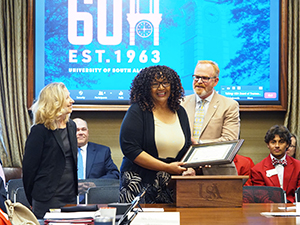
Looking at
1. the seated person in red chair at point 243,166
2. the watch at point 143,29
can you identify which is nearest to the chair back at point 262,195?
the seated person in red chair at point 243,166

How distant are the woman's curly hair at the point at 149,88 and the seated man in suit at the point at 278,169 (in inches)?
75.4

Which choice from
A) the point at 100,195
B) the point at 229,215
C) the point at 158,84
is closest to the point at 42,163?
the point at 100,195

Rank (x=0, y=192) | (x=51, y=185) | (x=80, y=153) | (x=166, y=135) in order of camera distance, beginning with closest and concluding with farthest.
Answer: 1. (x=0, y=192)
2. (x=166, y=135)
3. (x=51, y=185)
4. (x=80, y=153)

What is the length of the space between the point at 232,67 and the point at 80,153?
2.21 m

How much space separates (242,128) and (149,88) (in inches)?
122

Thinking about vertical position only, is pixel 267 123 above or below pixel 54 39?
below

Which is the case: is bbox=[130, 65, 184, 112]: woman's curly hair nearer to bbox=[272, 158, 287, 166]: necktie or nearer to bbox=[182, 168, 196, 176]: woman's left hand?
bbox=[182, 168, 196, 176]: woman's left hand

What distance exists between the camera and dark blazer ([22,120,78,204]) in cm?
312

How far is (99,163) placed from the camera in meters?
5.14

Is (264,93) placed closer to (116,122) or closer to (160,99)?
(116,122)

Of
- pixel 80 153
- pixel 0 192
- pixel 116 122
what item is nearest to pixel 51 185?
pixel 0 192

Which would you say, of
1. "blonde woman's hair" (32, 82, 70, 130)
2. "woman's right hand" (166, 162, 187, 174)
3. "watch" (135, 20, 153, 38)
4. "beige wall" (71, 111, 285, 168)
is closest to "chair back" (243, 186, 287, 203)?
"woman's right hand" (166, 162, 187, 174)

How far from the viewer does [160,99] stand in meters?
2.90

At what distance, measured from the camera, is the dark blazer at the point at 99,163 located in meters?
5.09
